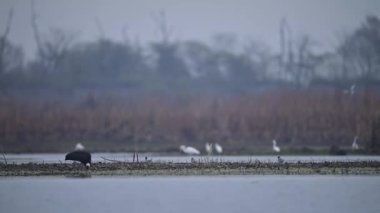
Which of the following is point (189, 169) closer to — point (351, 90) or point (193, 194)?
point (193, 194)

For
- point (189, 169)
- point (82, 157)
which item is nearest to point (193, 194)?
point (189, 169)

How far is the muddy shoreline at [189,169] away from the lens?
28.0m

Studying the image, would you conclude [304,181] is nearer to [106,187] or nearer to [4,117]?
[106,187]

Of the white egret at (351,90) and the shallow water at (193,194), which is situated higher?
the white egret at (351,90)

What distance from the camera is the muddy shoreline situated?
92.0 feet

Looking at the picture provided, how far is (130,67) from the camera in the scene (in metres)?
54.7

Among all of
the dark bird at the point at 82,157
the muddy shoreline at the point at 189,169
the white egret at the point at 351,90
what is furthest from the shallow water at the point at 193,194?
the white egret at the point at 351,90

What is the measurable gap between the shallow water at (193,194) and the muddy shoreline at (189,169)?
2.63 feet

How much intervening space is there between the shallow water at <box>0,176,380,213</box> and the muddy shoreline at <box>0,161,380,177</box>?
80cm

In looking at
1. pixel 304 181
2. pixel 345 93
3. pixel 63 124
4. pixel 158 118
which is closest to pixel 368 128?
pixel 345 93

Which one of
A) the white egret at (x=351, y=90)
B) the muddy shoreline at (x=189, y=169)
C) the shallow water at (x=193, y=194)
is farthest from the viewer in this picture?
the white egret at (x=351, y=90)

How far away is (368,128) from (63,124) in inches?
586

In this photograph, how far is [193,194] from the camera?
80.4 ft

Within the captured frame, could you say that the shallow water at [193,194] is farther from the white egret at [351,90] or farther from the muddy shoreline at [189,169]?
the white egret at [351,90]
